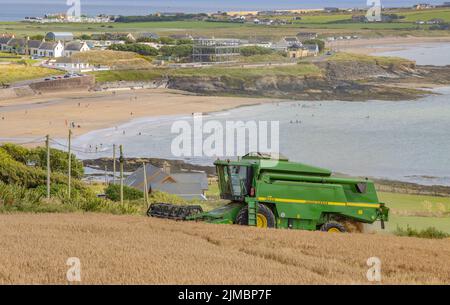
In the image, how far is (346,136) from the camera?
162 ft

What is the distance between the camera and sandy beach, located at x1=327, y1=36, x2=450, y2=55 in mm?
123688

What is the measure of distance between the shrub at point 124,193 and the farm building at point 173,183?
8.51 ft

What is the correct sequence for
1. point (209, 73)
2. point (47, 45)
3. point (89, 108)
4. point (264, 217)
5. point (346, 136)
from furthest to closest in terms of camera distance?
point (47, 45), point (209, 73), point (89, 108), point (346, 136), point (264, 217)

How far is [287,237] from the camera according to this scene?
1446cm

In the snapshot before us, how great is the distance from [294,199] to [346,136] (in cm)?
3343

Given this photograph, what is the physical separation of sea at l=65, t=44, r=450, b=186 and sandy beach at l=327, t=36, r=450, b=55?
56.3 meters

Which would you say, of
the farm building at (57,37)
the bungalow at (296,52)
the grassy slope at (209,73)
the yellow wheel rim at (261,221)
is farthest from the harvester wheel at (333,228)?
the farm building at (57,37)

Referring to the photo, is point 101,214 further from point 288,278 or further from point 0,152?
point 0,152

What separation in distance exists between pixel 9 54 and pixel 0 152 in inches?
2652
